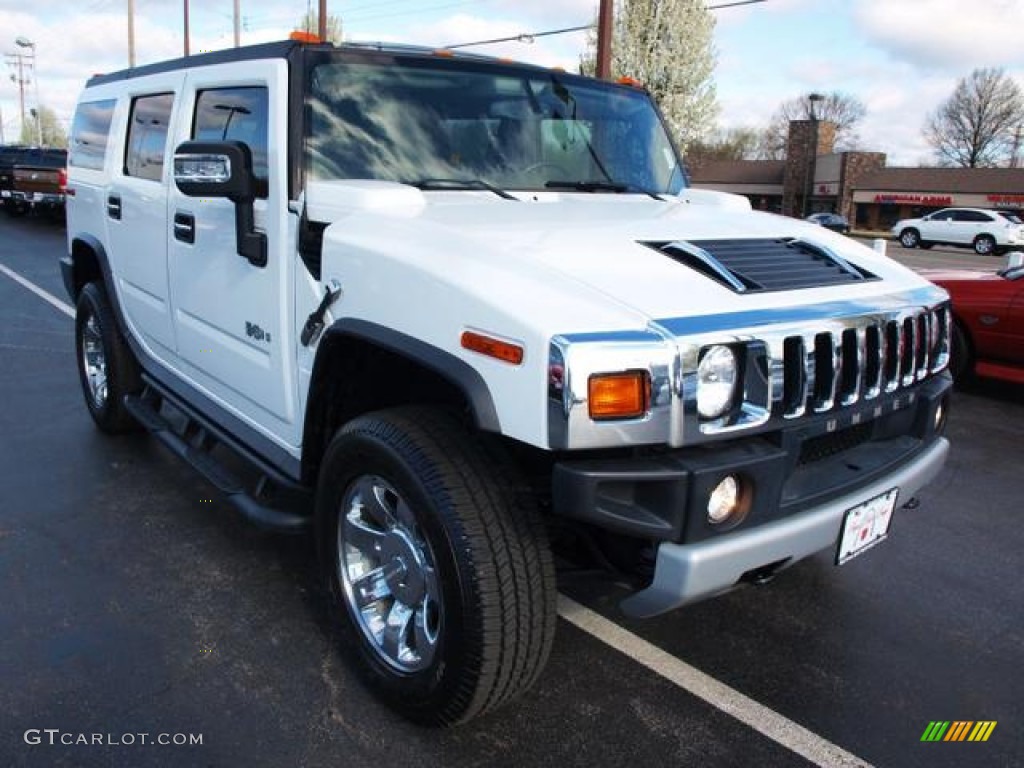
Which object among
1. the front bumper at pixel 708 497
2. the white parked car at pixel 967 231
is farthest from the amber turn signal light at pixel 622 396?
the white parked car at pixel 967 231

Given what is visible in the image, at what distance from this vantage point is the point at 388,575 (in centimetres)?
270

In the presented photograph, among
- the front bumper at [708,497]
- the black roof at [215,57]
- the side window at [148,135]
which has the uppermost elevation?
the black roof at [215,57]

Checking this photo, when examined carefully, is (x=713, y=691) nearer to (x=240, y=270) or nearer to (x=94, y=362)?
(x=240, y=270)

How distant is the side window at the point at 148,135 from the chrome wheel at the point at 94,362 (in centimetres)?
114

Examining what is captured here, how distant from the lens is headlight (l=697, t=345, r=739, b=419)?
218 centimetres

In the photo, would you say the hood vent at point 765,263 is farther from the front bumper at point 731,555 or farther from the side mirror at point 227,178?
the side mirror at point 227,178

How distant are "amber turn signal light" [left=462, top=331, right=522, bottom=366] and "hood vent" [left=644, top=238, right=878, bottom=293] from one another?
71 centimetres

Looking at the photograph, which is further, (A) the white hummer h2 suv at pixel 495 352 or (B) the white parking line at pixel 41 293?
(B) the white parking line at pixel 41 293

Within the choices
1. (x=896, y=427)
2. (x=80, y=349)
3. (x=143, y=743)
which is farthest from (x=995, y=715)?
(x=80, y=349)

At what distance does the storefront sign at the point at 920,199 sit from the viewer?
A: 49.4 m

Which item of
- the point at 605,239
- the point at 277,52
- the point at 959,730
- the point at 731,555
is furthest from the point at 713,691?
the point at 277,52

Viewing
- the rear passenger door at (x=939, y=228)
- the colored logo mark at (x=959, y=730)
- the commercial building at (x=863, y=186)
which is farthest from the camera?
the commercial building at (x=863, y=186)

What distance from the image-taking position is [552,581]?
2.36m

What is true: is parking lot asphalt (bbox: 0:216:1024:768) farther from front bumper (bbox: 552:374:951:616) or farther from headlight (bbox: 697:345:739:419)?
headlight (bbox: 697:345:739:419)
